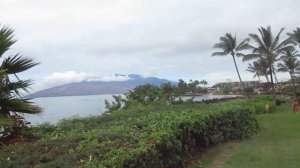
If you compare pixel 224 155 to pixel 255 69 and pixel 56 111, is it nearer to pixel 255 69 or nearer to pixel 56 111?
pixel 56 111

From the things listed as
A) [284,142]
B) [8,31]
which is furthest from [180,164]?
[284,142]

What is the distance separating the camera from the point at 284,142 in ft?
43.8

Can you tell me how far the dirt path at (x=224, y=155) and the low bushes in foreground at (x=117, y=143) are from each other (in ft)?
1.65

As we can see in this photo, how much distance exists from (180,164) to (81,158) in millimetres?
3552

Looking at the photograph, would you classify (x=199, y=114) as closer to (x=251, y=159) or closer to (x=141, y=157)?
(x=251, y=159)

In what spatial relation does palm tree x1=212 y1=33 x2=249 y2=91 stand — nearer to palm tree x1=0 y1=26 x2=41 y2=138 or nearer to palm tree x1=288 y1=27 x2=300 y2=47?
palm tree x1=288 y1=27 x2=300 y2=47

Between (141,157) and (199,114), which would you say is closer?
(141,157)

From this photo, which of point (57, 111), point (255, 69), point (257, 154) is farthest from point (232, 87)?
point (257, 154)

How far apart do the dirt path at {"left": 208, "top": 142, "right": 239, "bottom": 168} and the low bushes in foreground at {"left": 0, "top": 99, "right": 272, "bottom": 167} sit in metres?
0.50

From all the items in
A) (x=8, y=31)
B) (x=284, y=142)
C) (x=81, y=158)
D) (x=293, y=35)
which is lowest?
(x=284, y=142)

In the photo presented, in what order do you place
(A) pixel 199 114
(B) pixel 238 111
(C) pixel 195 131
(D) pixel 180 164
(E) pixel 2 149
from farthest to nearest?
(B) pixel 238 111
(A) pixel 199 114
(C) pixel 195 131
(D) pixel 180 164
(E) pixel 2 149

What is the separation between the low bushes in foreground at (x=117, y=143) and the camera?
18.0ft

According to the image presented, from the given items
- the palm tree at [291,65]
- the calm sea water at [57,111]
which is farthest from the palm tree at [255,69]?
the calm sea water at [57,111]

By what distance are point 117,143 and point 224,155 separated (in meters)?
5.12
